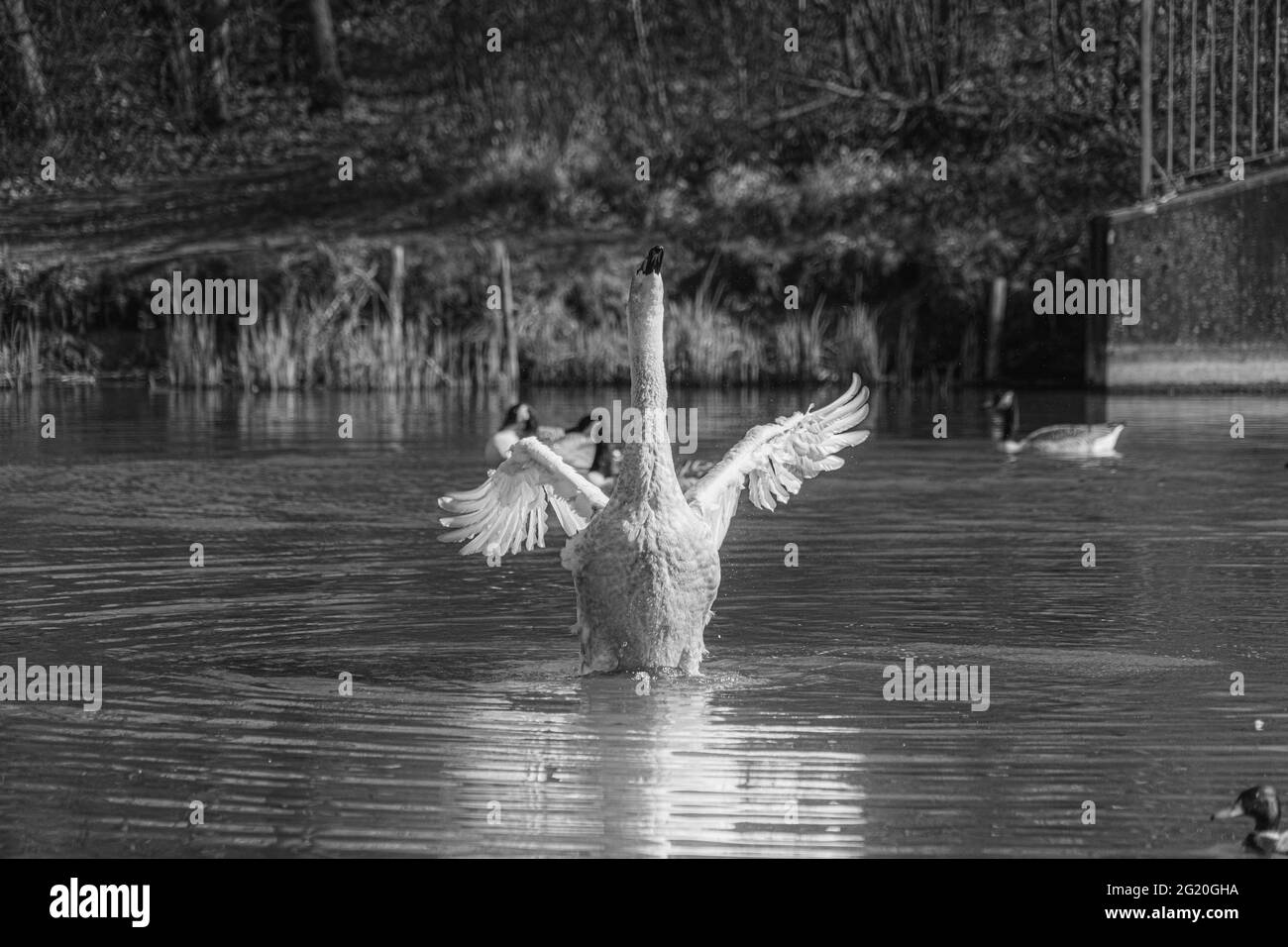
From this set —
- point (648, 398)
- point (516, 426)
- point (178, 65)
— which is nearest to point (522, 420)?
point (516, 426)

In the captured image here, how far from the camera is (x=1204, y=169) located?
25.9m

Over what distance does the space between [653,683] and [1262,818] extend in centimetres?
332

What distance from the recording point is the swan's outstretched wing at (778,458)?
32.1 ft

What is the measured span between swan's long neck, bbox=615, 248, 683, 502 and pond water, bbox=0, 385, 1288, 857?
0.90 meters

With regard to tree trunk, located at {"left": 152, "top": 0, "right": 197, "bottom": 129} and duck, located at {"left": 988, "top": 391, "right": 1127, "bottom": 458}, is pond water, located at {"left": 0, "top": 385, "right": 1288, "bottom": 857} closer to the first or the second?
duck, located at {"left": 988, "top": 391, "right": 1127, "bottom": 458}

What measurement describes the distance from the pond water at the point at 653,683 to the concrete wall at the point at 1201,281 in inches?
352

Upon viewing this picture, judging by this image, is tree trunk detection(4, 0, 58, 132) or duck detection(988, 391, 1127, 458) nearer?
duck detection(988, 391, 1127, 458)

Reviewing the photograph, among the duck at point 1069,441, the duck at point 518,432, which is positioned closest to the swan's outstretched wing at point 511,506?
the duck at point 518,432

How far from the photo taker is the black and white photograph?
24.6ft

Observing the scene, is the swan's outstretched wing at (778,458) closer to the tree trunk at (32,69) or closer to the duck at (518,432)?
the duck at (518,432)

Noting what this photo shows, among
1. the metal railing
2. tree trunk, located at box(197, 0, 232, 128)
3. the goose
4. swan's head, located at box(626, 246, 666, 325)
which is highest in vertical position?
tree trunk, located at box(197, 0, 232, 128)

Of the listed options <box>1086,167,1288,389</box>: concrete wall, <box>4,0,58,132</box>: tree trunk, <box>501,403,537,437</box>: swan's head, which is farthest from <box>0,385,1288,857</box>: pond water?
<box>4,0,58,132</box>: tree trunk

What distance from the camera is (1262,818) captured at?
6621 mm

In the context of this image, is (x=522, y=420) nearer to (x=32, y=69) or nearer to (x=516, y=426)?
(x=516, y=426)
